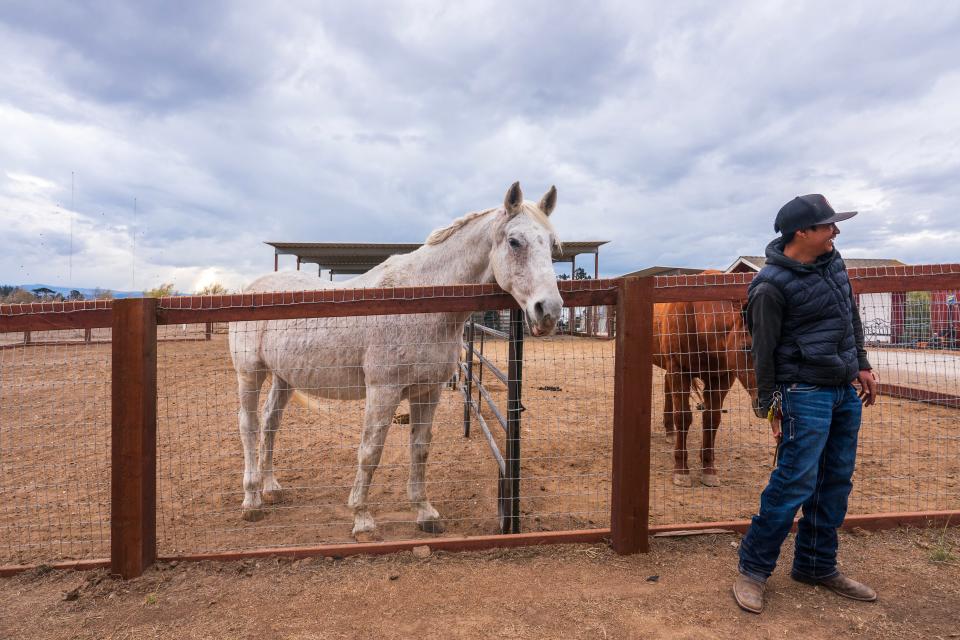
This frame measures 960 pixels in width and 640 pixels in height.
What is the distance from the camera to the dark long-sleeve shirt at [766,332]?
209 cm

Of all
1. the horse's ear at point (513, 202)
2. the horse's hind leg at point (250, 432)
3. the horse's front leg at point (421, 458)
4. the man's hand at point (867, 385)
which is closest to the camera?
the man's hand at point (867, 385)

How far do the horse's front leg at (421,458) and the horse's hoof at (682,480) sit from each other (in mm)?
2263

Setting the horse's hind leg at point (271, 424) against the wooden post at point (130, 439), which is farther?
the horse's hind leg at point (271, 424)

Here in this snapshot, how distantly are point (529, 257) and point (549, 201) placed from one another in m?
0.60

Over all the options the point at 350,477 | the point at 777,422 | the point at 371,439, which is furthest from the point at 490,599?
the point at 350,477

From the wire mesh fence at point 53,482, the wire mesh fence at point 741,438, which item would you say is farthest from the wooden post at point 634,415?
the wire mesh fence at point 53,482

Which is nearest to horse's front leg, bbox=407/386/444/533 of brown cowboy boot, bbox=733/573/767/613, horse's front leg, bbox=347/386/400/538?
horse's front leg, bbox=347/386/400/538

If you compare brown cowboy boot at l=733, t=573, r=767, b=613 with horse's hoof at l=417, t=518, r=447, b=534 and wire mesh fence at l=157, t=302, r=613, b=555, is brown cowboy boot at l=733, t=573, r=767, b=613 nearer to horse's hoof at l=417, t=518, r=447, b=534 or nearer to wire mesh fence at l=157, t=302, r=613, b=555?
wire mesh fence at l=157, t=302, r=613, b=555

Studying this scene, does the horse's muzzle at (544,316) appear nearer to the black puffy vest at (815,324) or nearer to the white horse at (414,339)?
the white horse at (414,339)

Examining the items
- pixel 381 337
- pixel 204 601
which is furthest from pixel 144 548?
pixel 381 337

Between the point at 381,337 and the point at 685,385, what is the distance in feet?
9.51

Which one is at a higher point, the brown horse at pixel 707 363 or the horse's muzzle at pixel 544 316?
the horse's muzzle at pixel 544 316

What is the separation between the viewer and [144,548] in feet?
8.05

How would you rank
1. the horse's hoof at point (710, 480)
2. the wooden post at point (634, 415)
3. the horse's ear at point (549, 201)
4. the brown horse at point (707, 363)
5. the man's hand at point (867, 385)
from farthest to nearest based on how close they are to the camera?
the horse's hoof at point (710, 480) < the brown horse at point (707, 363) < the horse's ear at point (549, 201) < the wooden post at point (634, 415) < the man's hand at point (867, 385)
